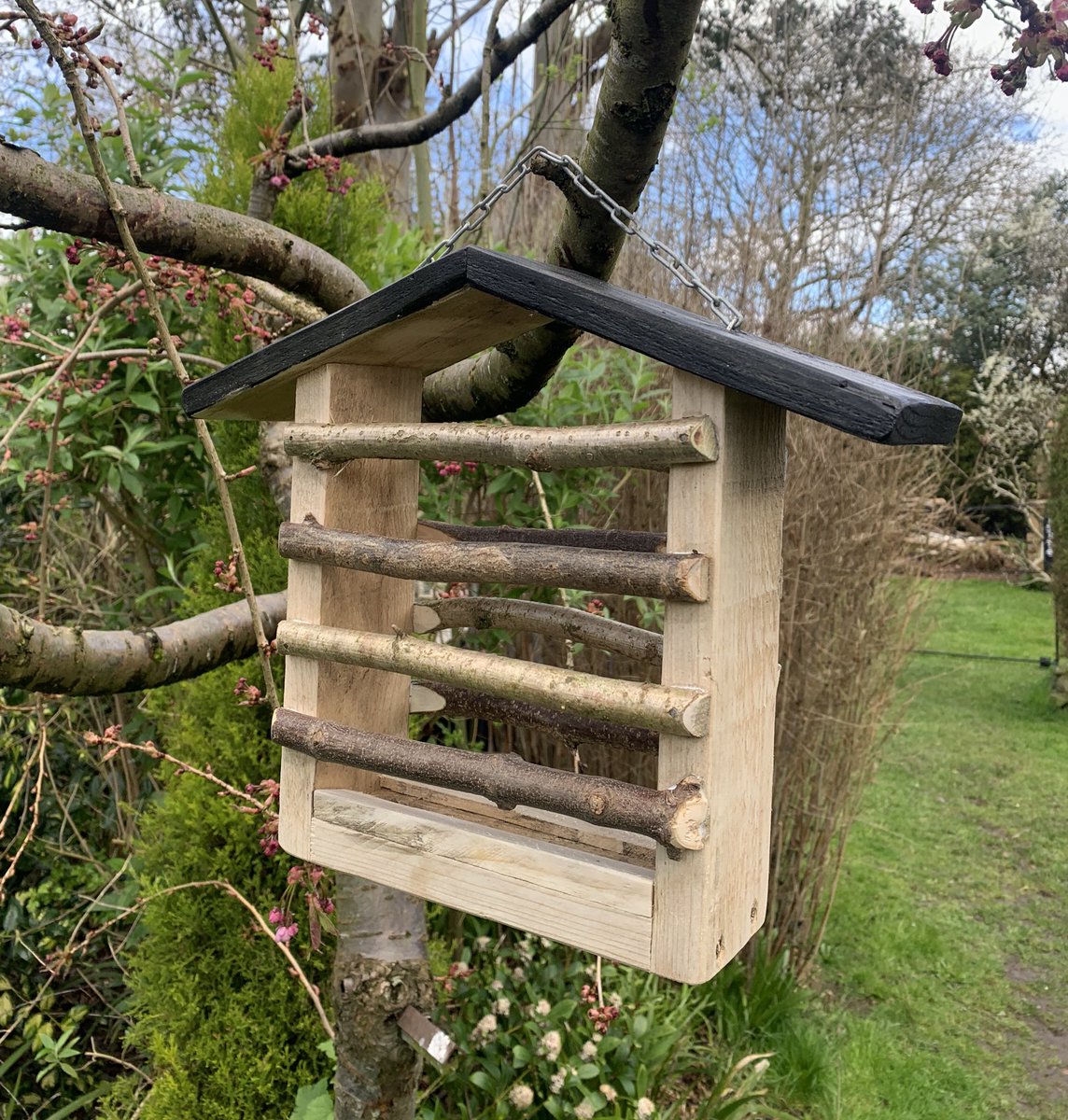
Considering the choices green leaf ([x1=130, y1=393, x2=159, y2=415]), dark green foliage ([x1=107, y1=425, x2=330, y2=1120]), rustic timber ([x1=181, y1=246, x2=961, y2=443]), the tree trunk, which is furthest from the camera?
green leaf ([x1=130, y1=393, x2=159, y2=415])

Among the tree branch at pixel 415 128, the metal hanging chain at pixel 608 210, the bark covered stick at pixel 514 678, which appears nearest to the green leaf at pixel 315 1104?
the bark covered stick at pixel 514 678

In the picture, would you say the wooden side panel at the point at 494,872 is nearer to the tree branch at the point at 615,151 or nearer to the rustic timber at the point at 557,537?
the rustic timber at the point at 557,537

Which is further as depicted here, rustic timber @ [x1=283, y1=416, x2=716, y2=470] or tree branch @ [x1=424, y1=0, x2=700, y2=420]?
tree branch @ [x1=424, y1=0, x2=700, y2=420]

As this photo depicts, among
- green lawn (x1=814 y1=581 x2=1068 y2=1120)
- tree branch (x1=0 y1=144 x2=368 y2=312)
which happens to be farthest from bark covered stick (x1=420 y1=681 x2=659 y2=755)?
green lawn (x1=814 y1=581 x2=1068 y2=1120)

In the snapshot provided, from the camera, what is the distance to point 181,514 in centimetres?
323

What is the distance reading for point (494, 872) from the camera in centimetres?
120

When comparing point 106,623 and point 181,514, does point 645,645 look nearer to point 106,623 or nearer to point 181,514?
point 181,514

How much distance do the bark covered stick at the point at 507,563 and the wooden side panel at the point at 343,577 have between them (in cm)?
6

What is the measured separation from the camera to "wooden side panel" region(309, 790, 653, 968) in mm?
1110

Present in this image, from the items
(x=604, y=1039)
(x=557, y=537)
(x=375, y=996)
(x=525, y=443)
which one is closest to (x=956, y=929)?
(x=604, y=1039)

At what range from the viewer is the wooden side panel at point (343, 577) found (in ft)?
4.69

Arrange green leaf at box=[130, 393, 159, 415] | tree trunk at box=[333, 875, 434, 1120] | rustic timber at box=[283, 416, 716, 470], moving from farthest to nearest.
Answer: green leaf at box=[130, 393, 159, 415] → tree trunk at box=[333, 875, 434, 1120] → rustic timber at box=[283, 416, 716, 470]

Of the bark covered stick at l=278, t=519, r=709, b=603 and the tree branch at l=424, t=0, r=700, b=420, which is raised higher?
the tree branch at l=424, t=0, r=700, b=420

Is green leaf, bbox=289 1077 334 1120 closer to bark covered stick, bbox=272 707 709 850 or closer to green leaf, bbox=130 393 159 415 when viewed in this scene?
bark covered stick, bbox=272 707 709 850
